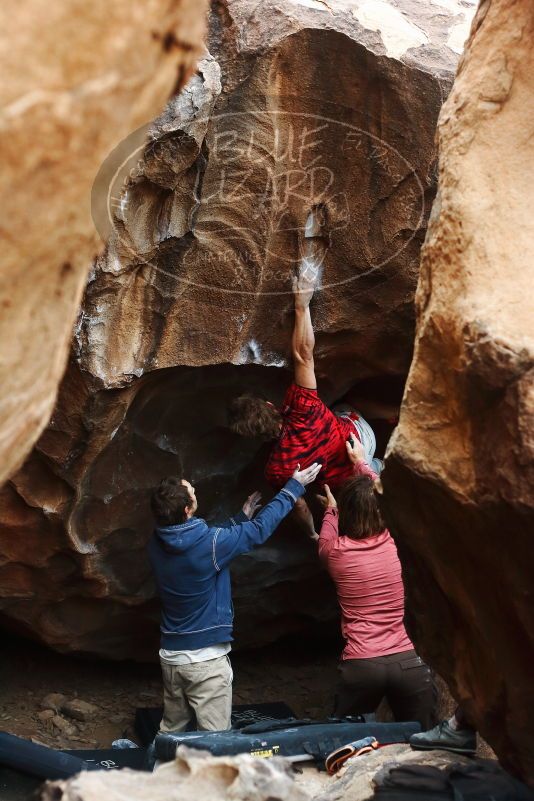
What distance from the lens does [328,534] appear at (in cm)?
387

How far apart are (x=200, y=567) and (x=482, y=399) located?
2037mm

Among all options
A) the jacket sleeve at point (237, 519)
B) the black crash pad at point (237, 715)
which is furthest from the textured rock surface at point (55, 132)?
the black crash pad at point (237, 715)

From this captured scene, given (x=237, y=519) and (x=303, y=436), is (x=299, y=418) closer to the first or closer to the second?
(x=303, y=436)

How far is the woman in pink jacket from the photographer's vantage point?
3715mm

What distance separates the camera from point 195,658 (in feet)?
12.3

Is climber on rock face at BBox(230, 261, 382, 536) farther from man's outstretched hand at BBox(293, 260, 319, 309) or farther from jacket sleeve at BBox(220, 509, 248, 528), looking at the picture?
jacket sleeve at BBox(220, 509, 248, 528)

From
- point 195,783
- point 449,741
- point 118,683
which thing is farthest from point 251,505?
point 195,783

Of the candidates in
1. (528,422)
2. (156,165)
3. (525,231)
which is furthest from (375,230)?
(528,422)

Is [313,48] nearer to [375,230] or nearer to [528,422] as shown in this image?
[375,230]

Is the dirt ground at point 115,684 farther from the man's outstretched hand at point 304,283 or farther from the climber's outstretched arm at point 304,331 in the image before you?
the man's outstretched hand at point 304,283

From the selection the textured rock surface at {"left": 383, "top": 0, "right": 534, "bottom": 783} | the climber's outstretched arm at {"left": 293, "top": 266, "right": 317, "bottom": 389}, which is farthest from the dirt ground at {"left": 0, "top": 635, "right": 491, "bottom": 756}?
the textured rock surface at {"left": 383, "top": 0, "right": 534, "bottom": 783}

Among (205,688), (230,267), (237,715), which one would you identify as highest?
(230,267)

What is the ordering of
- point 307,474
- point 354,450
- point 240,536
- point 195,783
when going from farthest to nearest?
point 354,450
point 307,474
point 240,536
point 195,783

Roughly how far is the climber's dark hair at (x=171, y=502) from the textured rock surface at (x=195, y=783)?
1.72 metres
